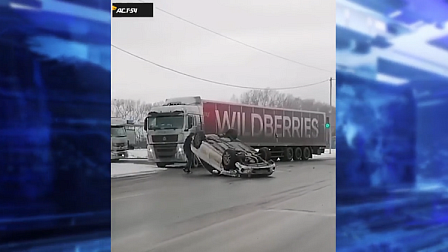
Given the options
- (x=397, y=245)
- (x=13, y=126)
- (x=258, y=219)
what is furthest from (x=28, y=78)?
(x=397, y=245)

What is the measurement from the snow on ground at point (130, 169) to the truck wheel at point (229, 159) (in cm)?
35

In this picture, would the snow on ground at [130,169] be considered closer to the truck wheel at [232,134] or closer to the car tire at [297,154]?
the truck wheel at [232,134]

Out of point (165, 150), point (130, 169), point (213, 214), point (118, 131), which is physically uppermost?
point (118, 131)

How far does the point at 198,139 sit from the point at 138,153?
13.5 inches

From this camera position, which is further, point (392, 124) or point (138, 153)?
point (392, 124)

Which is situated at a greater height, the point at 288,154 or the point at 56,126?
the point at 56,126

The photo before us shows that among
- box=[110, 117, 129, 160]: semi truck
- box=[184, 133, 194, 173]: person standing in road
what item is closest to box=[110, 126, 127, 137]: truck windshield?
box=[110, 117, 129, 160]: semi truck

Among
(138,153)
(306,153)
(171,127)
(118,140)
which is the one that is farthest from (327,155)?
(118,140)

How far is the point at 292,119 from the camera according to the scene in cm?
211

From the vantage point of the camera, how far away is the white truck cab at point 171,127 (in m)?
2.05

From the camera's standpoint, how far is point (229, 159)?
6.79ft

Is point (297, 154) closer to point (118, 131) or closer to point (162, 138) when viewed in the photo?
point (162, 138)

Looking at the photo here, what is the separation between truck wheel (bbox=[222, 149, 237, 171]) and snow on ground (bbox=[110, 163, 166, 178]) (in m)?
0.35

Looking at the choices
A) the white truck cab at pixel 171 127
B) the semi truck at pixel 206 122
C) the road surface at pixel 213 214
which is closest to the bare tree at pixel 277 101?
the semi truck at pixel 206 122
